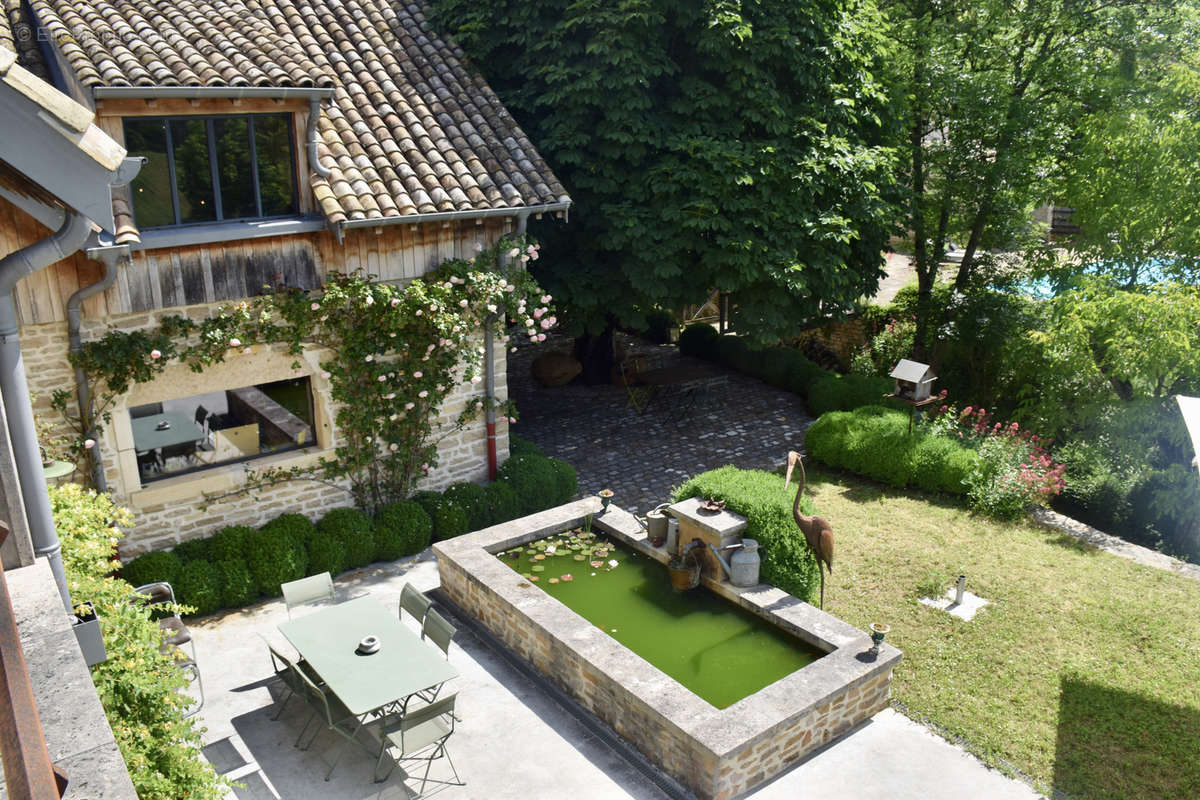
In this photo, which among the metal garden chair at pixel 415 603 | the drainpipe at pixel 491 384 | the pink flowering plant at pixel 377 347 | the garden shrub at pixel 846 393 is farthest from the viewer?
the garden shrub at pixel 846 393

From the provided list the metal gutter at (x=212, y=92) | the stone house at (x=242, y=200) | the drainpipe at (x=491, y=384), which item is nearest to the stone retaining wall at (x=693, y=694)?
the drainpipe at (x=491, y=384)

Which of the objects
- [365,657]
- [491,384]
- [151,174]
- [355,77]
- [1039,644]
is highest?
[355,77]

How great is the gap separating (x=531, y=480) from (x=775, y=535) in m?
4.20

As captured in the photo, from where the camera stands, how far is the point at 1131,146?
1438 cm

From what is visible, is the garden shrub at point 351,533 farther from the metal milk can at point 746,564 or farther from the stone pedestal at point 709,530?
the metal milk can at point 746,564

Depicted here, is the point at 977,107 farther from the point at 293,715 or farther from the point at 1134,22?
the point at 293,715

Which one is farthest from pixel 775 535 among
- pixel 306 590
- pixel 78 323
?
pixel 78 323

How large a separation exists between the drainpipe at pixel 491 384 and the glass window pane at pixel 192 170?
370 centimetres

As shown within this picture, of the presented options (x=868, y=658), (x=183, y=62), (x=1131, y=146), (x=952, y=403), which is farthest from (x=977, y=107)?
(x=183, y=62)

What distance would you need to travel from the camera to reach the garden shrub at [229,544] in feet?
34.6

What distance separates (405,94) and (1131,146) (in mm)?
11163

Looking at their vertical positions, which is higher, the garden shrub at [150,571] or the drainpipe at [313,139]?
the drainpipe at [313,139]

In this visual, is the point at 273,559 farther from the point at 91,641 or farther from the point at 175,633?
the point at 91,641

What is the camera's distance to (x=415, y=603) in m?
9.21
